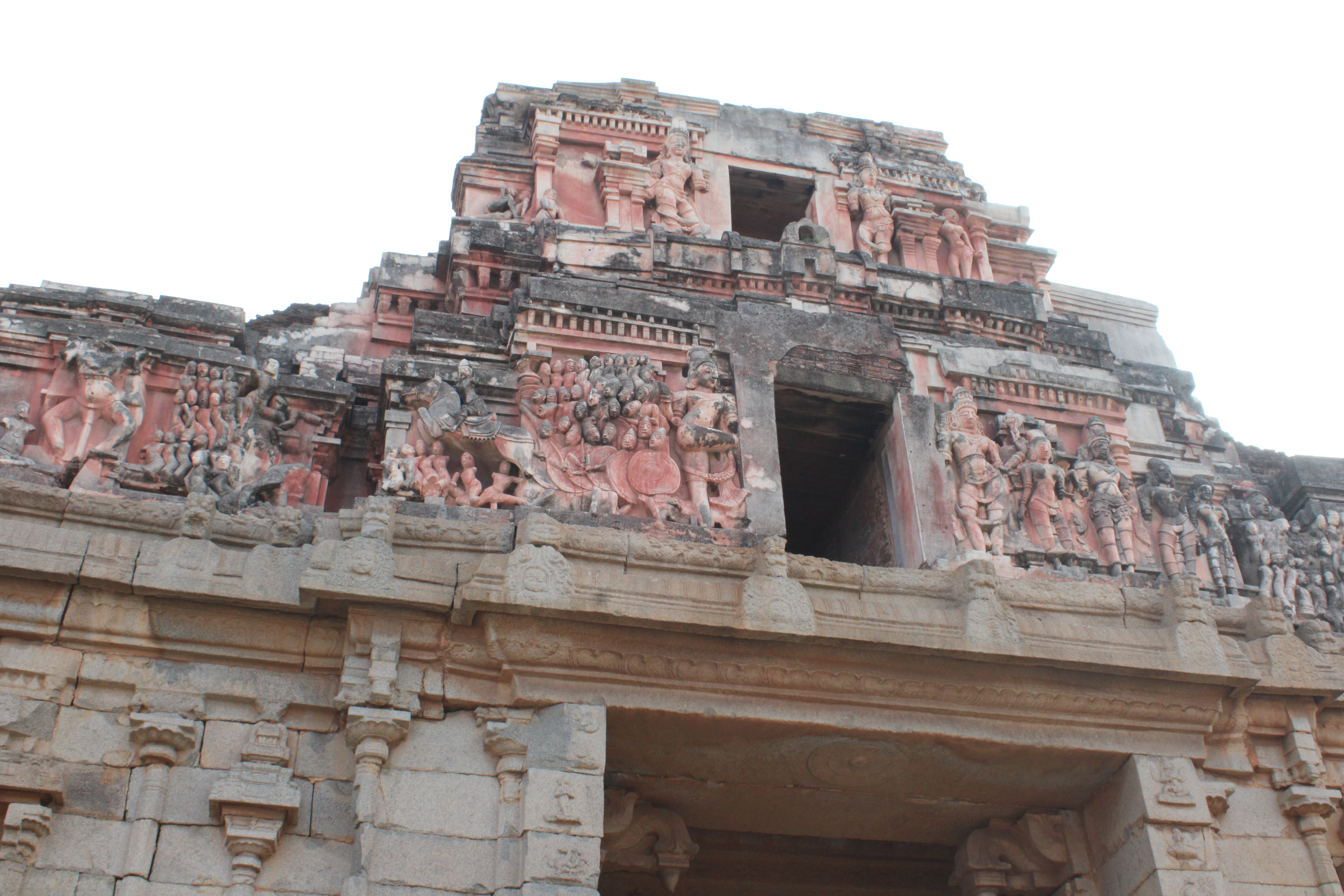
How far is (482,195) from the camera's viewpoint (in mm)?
12086

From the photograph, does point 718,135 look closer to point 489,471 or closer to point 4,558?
point 489,471

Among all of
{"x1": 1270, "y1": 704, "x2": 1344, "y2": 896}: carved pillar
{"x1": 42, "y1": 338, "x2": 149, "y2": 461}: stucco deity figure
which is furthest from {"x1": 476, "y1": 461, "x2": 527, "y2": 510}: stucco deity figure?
{"x1": 1270, "y1": 704, "x2": 1344, "y2": 896}: carved pillar

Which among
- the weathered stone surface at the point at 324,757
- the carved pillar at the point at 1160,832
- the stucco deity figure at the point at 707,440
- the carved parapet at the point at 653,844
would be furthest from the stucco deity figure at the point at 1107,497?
the weathered stone surface at the point at 324,757

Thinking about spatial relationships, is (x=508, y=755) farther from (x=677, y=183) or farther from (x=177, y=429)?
(x=677, y=183)

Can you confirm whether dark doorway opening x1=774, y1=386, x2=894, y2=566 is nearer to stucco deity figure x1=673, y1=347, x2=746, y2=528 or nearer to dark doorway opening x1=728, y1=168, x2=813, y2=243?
stucco deity figure x1=673, y1=347, x2=746, y2=528

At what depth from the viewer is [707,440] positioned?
9.52m

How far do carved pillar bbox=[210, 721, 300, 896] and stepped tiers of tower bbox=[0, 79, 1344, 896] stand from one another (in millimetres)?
24

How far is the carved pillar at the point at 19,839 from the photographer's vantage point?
650cm

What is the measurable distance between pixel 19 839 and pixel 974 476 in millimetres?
6891

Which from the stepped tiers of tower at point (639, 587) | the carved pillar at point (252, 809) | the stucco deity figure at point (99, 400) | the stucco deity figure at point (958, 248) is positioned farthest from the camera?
the stucco deity figure at point (958, 248)

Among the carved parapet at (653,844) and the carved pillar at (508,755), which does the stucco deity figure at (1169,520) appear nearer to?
the carved parapet at (653,844)

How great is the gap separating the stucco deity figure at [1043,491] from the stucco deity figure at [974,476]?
0.65 ft

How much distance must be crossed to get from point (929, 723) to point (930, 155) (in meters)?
7.54

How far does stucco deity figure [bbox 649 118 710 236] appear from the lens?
11.9m
